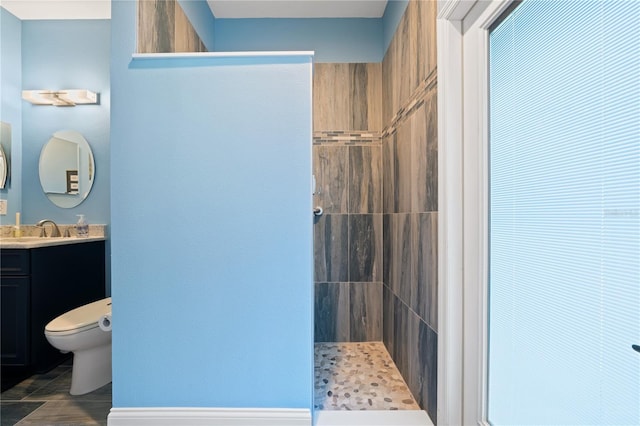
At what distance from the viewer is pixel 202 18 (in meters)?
2.23

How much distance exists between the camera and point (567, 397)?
33.3 inches

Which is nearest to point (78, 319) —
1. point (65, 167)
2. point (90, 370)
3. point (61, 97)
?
point (90, 370)

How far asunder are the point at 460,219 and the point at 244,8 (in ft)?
7.47

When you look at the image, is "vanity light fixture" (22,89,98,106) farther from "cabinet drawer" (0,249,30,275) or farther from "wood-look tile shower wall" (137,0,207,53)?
"cabinet drawer" (0,249,30,275)

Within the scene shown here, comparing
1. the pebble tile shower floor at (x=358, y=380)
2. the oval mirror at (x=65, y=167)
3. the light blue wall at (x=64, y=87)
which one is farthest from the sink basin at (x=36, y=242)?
the pebble tile shower floor at (x=358, y=380)

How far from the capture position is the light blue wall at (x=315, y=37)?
2498 millimetres

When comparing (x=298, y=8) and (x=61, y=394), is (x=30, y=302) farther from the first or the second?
(x=298, y=8)

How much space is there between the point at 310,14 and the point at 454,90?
67.3 inches

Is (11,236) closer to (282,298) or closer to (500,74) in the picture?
(282,298)

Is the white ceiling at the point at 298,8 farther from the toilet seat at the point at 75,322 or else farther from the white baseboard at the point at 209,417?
the white baseboard at the point at 209,417

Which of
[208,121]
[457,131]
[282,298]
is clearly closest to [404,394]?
[282,298]

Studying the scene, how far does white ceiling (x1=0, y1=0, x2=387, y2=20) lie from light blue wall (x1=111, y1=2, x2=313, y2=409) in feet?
3.97

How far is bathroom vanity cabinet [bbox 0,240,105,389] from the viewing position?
1.91 metres

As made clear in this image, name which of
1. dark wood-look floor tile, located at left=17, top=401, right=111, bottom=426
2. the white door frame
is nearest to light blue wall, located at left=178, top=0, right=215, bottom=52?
the white door frame
